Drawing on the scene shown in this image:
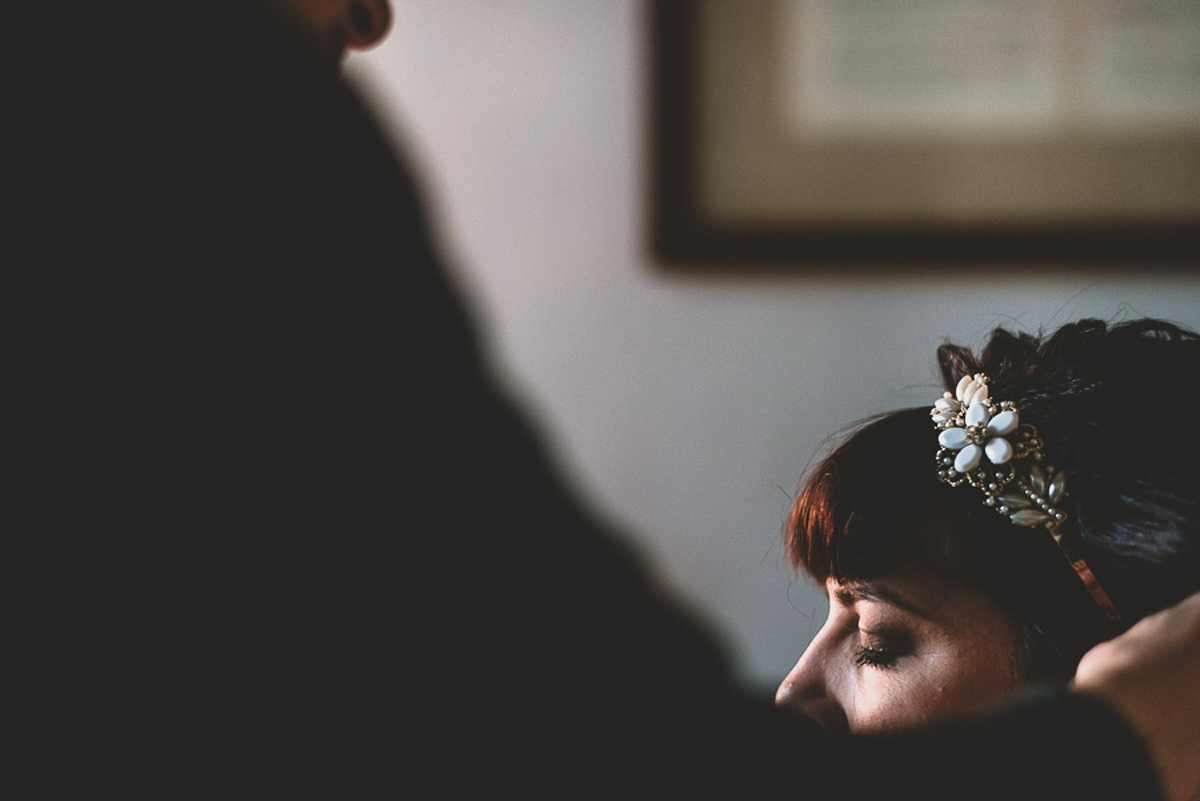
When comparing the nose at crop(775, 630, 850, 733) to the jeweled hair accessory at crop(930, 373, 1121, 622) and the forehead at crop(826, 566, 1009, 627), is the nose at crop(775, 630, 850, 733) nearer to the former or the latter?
the forehead at crop(826, 566, 1009, 627)

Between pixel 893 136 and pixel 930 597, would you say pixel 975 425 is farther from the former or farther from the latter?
pixel 893 136

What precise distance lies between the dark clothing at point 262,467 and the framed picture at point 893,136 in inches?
26.2

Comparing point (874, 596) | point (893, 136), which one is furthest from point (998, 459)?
point (893, 136)

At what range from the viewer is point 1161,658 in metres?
0.49

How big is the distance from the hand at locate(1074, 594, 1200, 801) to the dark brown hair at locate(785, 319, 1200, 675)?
120 mm

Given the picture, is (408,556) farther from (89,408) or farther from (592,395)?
(592,395)

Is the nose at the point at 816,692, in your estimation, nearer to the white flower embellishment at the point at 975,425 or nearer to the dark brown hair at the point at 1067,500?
the dark brown hair at the point at 1067,500

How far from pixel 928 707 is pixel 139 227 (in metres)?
0.57

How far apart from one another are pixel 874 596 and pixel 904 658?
0.15 ft

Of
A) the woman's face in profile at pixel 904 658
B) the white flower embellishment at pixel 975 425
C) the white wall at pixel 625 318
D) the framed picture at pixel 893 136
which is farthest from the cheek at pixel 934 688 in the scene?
the framed picture at pixel 893 136

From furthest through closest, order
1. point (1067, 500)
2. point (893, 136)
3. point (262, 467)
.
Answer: point (893, 136) → point (1067, 500) → point (262, 467)

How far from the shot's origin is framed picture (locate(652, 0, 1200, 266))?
0.95 metres

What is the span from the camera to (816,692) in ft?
2.41

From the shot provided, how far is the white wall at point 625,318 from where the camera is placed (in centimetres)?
101
